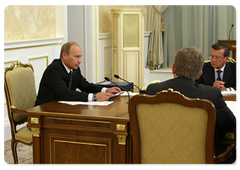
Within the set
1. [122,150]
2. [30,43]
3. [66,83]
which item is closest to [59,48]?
[30,43]

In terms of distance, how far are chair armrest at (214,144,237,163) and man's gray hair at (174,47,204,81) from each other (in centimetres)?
55

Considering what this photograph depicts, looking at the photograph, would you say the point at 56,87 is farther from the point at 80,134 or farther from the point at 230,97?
the point at 230,97

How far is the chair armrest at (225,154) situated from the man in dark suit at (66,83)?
1.18 m

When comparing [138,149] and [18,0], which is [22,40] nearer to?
A: [18,0]

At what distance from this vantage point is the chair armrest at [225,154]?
8.18 ft

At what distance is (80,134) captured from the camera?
2918 mm

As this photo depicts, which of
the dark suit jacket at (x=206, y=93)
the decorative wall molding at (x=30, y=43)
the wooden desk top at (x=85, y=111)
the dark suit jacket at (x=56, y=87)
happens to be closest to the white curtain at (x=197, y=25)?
the decorative wall molding at (x=30, y=43)

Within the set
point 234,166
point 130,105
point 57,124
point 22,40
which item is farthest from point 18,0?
point 234,166

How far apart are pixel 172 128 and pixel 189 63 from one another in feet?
1.51

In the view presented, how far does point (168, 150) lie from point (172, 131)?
142 millimetres

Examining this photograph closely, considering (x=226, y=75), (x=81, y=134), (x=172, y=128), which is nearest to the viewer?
(x=172, y=128)

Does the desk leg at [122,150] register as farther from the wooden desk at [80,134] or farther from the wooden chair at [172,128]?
the wooden chair at [172,128]

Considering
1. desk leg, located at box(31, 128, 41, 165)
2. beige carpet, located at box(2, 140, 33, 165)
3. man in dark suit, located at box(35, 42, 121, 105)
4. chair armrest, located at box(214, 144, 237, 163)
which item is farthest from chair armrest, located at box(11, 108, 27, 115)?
chair armrest, located at box(214, 144, 237, 163)

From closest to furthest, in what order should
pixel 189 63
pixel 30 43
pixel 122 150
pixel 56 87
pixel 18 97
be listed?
pixel 189 63 → pixel 122 150 → pixel 56 87 → pixel 18 97 → pixel 30 43
